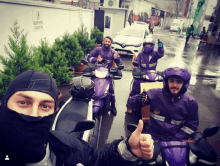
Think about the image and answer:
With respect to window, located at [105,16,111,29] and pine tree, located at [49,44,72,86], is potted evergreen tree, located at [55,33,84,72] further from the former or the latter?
window, located at [105,16,111,29]

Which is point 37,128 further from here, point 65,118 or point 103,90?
point 103,90

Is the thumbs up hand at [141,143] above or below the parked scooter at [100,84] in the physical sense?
above

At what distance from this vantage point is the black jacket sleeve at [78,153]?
141 centimetres

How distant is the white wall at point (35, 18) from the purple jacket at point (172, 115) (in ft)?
12.3

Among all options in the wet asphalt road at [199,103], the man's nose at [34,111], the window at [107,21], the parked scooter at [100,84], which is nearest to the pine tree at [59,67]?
the parked scooter at [100,84]

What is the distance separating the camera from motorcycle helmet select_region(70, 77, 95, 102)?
304 cm

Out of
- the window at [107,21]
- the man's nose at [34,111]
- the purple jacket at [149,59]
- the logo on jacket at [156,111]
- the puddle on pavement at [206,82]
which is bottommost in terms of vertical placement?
the puddle on pavement at [206,82]

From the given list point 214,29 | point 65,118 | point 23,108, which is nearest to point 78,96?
point 65,118

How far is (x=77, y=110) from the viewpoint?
285 cm

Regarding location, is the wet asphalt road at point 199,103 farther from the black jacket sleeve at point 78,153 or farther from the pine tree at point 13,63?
the pine tree at point 13,63

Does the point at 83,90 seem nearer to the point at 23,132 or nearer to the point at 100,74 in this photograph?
the point at 100,74

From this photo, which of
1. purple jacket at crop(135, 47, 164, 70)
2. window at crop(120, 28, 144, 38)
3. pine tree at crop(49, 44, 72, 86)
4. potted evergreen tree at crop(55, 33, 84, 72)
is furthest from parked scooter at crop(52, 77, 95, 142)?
window at crop(120, 28, 144, 38)

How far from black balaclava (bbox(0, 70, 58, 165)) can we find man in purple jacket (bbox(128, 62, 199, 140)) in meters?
1.58

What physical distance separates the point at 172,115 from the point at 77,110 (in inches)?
58.8
